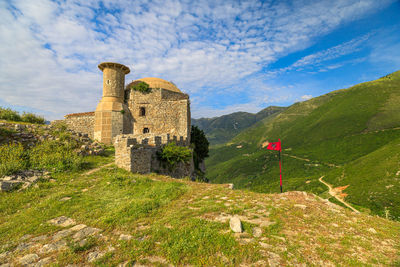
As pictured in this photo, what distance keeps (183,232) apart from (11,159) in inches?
421

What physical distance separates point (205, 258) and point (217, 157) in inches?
6352

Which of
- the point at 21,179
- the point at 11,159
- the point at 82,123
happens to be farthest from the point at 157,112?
the point at 21,179

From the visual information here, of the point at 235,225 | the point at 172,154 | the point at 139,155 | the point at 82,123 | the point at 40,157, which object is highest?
the point at 82,123

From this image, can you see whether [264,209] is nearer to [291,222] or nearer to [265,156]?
[291,222]

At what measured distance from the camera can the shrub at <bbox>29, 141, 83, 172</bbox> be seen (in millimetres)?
9672

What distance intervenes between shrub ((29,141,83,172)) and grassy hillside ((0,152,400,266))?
2.82 meters

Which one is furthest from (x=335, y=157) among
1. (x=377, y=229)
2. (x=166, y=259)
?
(x=166, y=259)

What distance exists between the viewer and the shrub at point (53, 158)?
31.7ft

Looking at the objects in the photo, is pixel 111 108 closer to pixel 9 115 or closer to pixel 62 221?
pixel 9 115

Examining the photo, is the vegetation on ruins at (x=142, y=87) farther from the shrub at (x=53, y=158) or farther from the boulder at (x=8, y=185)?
the boulder at (x=8, y=185)

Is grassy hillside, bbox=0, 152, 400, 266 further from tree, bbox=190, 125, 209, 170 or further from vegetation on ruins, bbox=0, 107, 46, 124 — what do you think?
tree, bbox=190, 125, 209, 170

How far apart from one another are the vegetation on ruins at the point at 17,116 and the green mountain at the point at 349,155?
4295 cm

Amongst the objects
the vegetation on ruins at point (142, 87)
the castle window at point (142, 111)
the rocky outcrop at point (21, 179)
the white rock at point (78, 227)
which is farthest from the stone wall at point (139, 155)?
the vegetation on ruins at point (142, 87)

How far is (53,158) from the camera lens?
10.2 m
